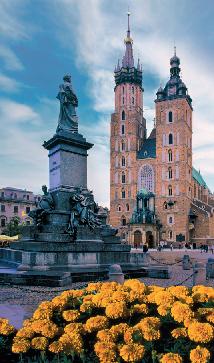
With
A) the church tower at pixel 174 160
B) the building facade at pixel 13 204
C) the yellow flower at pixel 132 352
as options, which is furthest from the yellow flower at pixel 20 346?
the building facade at pixel 13 204

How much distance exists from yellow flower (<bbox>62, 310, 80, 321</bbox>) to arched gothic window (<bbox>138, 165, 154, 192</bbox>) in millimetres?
73807

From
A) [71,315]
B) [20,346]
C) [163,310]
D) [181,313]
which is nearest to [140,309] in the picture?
[163,310]

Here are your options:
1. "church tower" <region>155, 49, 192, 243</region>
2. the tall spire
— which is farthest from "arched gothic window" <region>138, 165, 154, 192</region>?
the tall spire

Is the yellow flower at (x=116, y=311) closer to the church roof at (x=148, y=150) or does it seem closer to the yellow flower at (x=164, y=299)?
the yellow flower at (x=164, y=299)

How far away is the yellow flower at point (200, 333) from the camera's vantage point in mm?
3414

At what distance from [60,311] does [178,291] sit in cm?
149

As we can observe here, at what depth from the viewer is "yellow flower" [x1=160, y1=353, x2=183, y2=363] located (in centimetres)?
314

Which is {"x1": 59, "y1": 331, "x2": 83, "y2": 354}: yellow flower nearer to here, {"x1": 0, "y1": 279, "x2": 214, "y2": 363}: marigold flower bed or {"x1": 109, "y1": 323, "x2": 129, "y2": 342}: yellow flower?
{"x1": 0, "y1": 279, "x2": 214, "y2": 363}: marigold flower bed

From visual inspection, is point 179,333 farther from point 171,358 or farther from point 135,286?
point 135,286

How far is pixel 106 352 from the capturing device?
337 centimetres

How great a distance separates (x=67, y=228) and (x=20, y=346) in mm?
10148

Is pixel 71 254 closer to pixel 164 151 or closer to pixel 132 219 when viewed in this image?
pixel 132 219

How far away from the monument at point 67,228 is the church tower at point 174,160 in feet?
190

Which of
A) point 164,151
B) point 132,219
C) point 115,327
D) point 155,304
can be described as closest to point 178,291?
point 155,304
